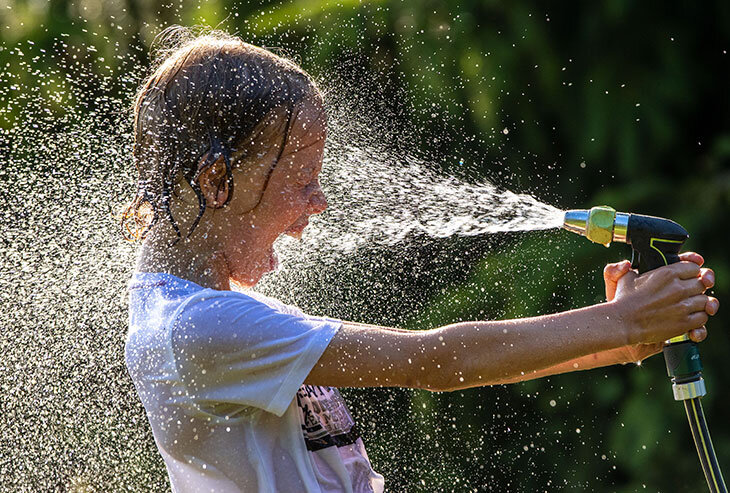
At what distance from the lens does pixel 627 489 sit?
3.06 meters

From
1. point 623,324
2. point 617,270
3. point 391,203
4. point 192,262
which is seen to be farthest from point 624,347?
point 391,203

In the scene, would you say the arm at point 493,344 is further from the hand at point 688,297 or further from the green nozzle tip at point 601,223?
the green nozzle tip at point 601,223

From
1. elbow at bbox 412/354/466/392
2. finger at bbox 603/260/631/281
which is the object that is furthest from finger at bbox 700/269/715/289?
elbow at bbox 412/354/466/392

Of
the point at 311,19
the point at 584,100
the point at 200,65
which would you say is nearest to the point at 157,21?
the point at 311,19

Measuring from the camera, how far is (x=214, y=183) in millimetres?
1434

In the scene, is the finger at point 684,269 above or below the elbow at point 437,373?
above

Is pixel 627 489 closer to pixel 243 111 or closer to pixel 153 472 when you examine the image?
pixel 153 472

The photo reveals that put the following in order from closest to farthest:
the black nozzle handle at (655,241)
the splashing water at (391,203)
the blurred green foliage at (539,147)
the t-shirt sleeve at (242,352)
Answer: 1. the t-shirt sleeve at (242,352)
2. the black nozzle handle at (655,241)
3. the splashing water at (391,203)
4. the blurred green foliage at (539,147)

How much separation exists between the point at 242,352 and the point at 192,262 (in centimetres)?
21

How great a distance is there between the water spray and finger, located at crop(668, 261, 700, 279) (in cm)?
3

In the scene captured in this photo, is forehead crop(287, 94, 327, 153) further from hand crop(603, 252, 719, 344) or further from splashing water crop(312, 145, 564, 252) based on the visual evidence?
splashing water crop(312, 145, 564, 252)

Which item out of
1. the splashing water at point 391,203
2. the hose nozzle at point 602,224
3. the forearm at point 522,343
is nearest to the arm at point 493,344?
the forearm at point 522,343

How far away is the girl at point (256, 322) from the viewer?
1305 mm

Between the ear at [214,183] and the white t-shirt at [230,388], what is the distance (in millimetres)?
135
